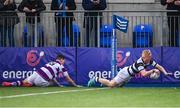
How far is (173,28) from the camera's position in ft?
67.8

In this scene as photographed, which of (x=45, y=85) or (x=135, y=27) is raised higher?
(x=135, y=27)

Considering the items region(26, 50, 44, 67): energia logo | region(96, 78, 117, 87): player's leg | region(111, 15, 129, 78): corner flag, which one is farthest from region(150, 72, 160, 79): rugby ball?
region(26, 50, 44, 67): energia logo

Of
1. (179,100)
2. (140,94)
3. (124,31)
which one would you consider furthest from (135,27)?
(179,100)

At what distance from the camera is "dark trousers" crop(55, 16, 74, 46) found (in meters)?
20.7

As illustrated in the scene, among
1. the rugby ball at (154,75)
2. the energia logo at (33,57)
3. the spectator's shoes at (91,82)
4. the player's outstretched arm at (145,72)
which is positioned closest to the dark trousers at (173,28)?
the rugby ball at (154,75)

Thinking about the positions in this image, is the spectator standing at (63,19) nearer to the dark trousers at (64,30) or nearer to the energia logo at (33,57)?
the dark trousers at (64,30)

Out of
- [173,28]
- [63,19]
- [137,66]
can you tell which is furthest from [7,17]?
[173,28]

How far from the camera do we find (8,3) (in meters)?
20.7

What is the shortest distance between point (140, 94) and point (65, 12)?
5.55m

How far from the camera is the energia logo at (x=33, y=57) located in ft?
66.5

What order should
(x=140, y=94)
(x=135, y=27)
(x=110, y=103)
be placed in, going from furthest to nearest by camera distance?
(x=135, y=27) < (x=140, y=94) < (x=110, y=103)

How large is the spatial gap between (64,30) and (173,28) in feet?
12.7

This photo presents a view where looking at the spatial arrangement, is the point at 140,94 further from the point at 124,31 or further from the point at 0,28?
the point at 0,28

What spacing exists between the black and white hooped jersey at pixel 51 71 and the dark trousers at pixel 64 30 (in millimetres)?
1294
